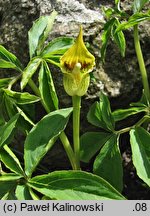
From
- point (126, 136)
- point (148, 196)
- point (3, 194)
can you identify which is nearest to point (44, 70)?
point (3, 194)

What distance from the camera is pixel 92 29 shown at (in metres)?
1.62

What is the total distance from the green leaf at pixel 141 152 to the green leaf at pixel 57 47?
341mm

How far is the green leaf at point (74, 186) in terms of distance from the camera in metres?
1.19

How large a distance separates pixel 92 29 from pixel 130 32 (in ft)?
0.49

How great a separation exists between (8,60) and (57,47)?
0.16 meters

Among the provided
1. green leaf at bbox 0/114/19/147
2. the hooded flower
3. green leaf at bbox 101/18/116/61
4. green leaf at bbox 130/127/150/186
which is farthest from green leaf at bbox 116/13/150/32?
green leaf at bbox 0/114/19/147

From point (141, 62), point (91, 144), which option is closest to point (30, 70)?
point (91, 144)

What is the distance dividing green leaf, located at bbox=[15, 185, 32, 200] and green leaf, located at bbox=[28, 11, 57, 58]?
0.43 metres

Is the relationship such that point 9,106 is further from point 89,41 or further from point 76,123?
point 89,41

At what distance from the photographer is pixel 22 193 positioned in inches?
47.1

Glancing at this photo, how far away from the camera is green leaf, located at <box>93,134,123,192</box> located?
4.47ft

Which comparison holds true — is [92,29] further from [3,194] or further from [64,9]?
[3,194]

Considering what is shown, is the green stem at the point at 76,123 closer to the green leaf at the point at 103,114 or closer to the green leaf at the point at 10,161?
the green leaf at the point at 103,114

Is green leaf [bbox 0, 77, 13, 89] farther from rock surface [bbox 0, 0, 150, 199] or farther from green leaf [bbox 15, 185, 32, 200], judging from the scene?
green leaf [bbox 15, 185, 32, 200]
